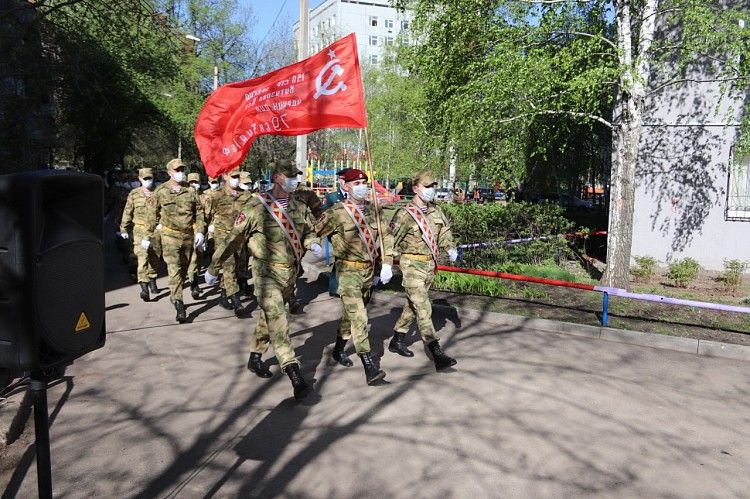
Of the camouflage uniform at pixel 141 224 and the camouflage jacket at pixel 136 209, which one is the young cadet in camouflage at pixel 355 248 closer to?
the camouflage uniform at pixel 141 224

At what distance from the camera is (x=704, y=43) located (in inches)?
416

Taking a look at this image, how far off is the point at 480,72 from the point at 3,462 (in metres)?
9.79

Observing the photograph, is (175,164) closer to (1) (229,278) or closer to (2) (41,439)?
(1) (229,278)

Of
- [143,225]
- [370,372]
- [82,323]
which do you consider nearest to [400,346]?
[370,372]

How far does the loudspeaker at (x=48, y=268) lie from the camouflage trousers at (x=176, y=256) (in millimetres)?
5829

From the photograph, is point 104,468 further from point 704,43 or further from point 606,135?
point 606,135

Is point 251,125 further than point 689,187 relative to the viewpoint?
No

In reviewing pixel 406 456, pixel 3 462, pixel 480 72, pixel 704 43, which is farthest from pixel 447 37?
pixel 3 462

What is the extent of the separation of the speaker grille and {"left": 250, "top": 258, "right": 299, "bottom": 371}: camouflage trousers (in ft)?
8.78

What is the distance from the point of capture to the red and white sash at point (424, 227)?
268 inches

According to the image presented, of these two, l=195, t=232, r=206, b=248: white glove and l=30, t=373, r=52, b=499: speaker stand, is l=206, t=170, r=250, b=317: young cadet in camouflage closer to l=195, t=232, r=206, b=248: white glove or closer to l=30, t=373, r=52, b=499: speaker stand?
l=195, t=232, r=206, b=248: white glove

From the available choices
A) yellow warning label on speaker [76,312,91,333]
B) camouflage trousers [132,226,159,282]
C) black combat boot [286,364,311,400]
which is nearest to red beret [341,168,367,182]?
black combat boot [286,364,311,400]

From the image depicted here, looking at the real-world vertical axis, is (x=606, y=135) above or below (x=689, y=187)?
above

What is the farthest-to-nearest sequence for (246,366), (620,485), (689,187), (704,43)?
(689,187)
(704,43)
(246,366)
(620,485)
